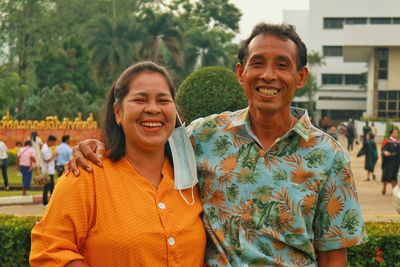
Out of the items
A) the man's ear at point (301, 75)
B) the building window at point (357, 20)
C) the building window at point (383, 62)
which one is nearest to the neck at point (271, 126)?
the man's ear at point (301, 75)

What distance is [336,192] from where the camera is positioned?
272cm

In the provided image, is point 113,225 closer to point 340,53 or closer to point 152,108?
point 152,108

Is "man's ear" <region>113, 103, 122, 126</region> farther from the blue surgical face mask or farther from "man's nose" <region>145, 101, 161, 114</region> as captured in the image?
the blue surgical face mask

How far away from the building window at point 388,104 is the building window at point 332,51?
1692 cm

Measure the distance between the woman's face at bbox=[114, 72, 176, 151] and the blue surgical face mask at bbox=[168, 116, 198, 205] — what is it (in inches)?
5.5

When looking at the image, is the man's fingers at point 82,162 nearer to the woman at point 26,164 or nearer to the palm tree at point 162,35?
the woman at point 26,164

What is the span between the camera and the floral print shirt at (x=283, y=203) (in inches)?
107

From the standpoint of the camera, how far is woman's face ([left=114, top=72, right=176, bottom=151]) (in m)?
2.61

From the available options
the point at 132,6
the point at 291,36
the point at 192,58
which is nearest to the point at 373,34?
the point at 192,58

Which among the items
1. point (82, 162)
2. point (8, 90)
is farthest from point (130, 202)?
point (8, 90)

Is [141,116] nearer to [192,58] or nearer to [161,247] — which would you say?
[161,247]

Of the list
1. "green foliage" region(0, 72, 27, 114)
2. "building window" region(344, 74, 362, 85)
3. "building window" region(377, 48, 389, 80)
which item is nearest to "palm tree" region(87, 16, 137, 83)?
"green foliage" region(0, 72, 27, 114)

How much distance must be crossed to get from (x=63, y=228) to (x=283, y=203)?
0.87 meters

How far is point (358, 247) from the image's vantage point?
16.9ft
